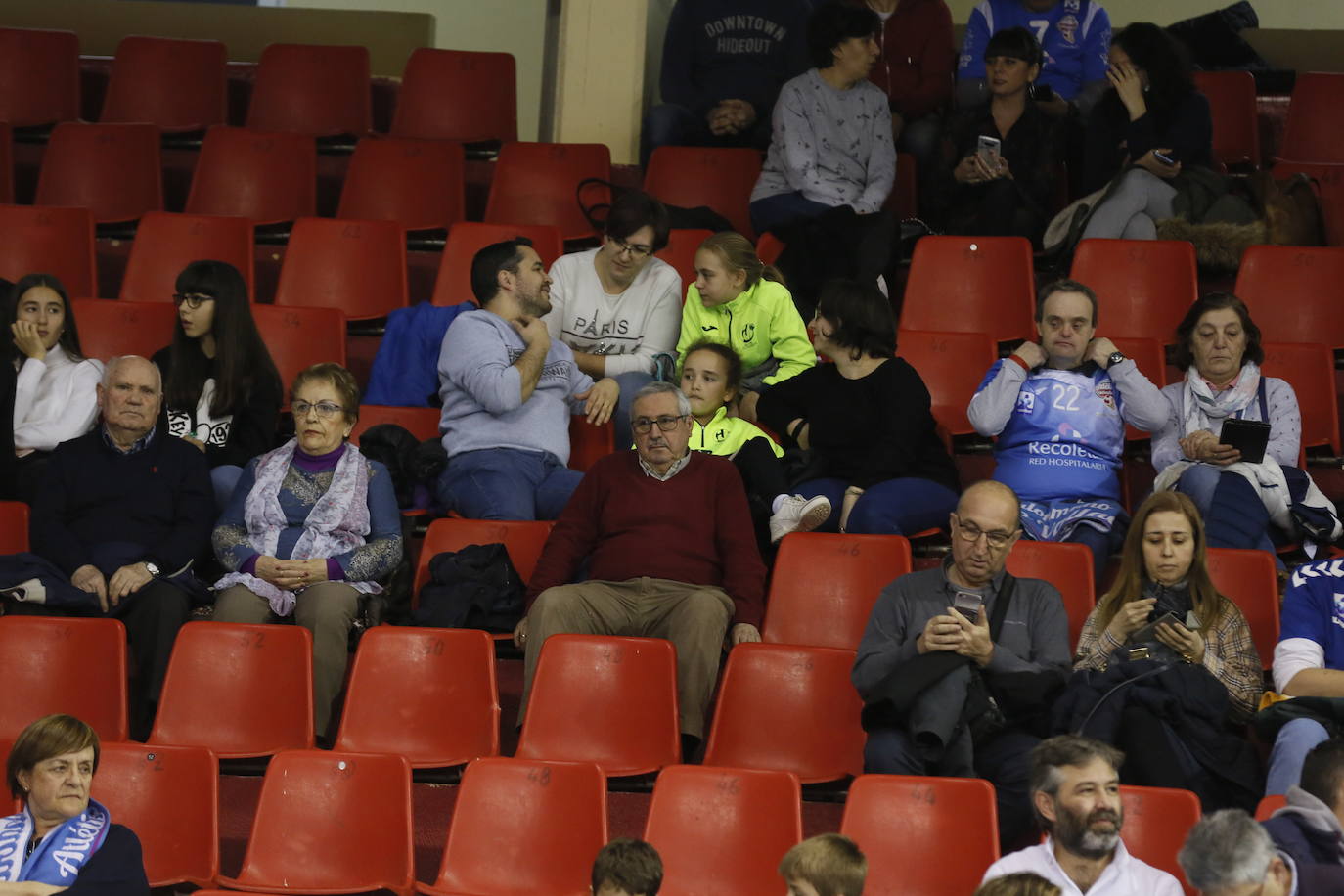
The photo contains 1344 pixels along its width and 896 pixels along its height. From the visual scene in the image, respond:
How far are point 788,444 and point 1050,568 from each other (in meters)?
0.90

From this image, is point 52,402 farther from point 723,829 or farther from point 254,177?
point 723,829

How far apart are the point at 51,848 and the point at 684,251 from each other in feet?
9.89

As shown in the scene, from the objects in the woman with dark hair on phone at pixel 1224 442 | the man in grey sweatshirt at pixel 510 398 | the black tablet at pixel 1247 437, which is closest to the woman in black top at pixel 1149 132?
the woman with dark hair on phone at pixel 1224 442

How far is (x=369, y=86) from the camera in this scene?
7.15 m

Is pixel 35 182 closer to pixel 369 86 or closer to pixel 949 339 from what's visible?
pixel 369 86

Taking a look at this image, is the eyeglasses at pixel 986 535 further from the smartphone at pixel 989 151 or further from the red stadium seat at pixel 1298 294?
the smartphone at pixel 989 151

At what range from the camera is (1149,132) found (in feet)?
18.8

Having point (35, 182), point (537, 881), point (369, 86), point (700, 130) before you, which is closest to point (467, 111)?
point (369, 86)

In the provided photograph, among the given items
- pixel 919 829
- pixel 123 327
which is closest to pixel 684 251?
pixel 123 327

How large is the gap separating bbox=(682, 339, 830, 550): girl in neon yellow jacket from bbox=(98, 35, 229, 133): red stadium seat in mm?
3010

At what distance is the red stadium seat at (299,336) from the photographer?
5270 millimetres

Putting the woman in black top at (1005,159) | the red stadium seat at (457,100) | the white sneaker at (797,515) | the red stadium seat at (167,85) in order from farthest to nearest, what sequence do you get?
1. the red stadium seat at (167,85)
2. the red stadium seat at (457,100)
3. the woman in black top at (1005,159)
4. the white sneaker at (797,515)

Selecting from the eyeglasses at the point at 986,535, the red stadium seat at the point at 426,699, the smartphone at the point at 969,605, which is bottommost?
the red stadium seat at the point at 426,699

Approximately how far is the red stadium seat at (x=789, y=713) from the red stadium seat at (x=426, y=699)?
0.50 metres
